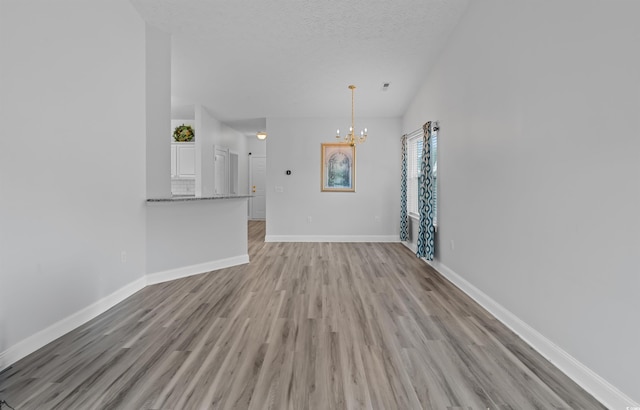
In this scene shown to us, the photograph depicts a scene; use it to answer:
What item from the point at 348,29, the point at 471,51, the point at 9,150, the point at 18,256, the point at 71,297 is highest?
the point at 348,29

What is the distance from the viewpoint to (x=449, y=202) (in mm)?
4023

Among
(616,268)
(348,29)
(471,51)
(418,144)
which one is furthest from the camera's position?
(418,144)

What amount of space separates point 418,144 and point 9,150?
17.3 feet

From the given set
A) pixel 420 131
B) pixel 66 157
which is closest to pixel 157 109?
pixel 66 157

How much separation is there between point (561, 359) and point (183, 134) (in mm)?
7172

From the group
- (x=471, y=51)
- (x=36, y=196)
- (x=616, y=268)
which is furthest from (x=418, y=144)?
(x=36, y=196)

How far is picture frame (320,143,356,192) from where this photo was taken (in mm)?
6656

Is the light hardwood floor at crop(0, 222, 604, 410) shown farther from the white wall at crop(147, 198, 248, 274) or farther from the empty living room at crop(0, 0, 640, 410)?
the white wall at crop(147, 198, 248, 274)

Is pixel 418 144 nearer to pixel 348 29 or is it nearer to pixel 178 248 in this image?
pixel 348 29

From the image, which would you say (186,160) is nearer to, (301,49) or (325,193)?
(325,193)

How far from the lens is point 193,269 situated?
4031 mm

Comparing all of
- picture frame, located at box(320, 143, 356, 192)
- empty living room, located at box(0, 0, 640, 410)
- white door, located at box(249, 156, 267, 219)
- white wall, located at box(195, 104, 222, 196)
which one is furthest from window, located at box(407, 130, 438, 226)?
white door, located at box(249, 156, 267, 219)

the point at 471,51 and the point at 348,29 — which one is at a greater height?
the point at 348,29

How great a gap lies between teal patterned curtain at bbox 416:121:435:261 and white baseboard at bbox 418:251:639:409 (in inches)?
50.3
